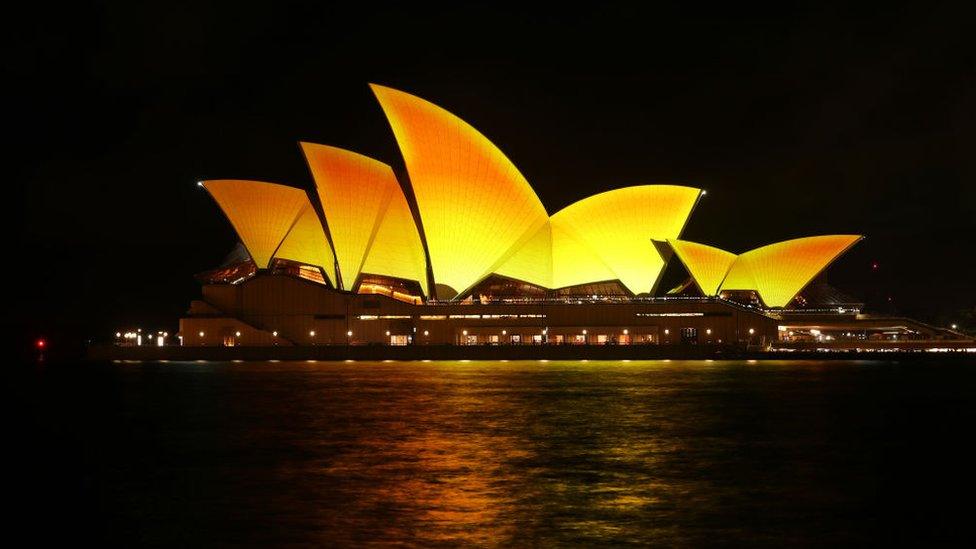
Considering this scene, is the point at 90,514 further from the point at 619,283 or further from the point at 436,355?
the point at 619,283

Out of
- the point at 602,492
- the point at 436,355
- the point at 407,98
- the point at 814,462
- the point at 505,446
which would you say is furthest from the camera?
the point at 436,355

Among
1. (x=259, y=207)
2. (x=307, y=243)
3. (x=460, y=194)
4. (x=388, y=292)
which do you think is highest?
(x=259, y=207)

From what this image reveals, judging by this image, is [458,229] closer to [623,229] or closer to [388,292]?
[388,292]

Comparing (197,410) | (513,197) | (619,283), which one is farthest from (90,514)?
(619,283)

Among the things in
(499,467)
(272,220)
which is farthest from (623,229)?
(499,467)

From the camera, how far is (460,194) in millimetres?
56094

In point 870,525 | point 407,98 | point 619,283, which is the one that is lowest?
point 870,525

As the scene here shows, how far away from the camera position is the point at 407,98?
169 ft

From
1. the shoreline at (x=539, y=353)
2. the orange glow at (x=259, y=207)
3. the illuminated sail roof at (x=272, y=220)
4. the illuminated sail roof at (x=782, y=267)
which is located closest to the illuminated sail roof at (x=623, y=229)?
the shoreline at (x=539, y=353)

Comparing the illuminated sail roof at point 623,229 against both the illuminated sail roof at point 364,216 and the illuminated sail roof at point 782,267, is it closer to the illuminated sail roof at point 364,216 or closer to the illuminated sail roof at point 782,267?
the illuminated sail roof at point 782,267

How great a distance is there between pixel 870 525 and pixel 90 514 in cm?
1053

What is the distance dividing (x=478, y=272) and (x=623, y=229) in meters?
9.52

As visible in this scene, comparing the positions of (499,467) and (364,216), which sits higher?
(364,216)

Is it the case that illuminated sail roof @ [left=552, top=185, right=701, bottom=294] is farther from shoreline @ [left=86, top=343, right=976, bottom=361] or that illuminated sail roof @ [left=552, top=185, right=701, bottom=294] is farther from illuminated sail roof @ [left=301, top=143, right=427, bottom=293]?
illuminated sail roof @ [left=301, top=143, right=427, bottom=293]
